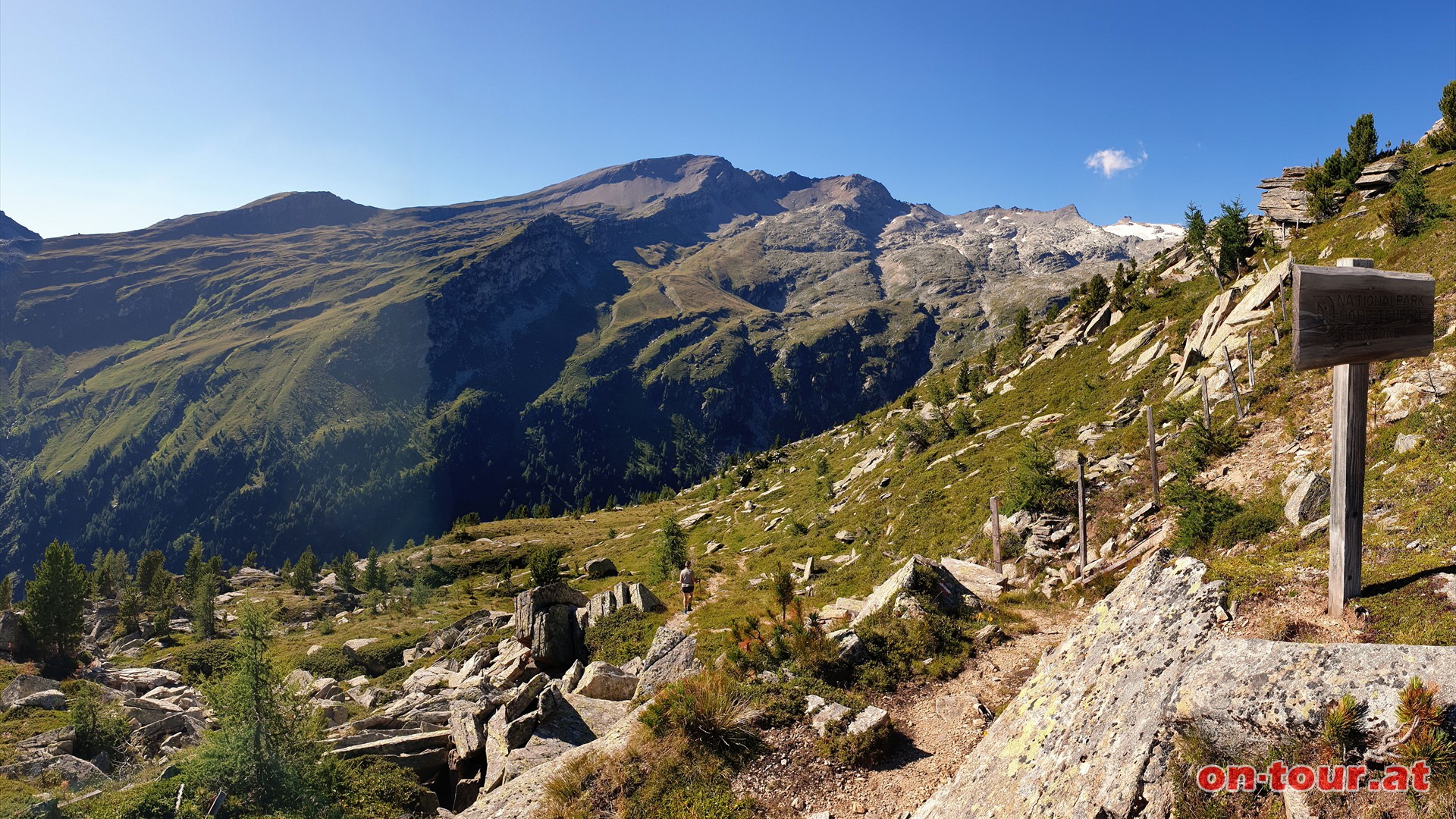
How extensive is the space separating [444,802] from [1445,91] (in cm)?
7605

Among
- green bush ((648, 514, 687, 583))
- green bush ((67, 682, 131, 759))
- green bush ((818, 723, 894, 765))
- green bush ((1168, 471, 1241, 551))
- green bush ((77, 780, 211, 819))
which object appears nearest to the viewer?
green bush ((818, 723, 894, 765))

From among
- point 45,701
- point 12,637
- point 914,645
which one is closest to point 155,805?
point 914,645

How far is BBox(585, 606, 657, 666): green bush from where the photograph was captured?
28.8m

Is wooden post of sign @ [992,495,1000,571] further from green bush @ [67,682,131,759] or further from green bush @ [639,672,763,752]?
green bush @ [67,682,131,759]

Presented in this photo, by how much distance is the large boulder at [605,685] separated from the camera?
20.7 m

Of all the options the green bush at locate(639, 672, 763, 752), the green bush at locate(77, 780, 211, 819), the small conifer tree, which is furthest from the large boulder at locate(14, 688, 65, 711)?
the green bush at locate(639, 672, 763, 752)

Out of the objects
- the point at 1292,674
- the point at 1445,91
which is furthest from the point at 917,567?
the point at 1445,91

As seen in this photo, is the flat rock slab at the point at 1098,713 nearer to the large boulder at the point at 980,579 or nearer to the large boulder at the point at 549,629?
the large boulder at the point at 980,579

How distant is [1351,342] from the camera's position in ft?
25.3

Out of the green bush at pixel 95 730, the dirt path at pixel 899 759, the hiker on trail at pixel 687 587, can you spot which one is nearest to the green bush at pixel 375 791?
the dirt path at pixel 899 759

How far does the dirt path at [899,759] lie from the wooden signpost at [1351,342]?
302 inches

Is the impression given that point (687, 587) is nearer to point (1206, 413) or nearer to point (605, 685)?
point (605, 685)

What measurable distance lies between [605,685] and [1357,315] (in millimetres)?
21882

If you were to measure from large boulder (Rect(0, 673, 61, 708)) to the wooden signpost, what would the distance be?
62.1m
